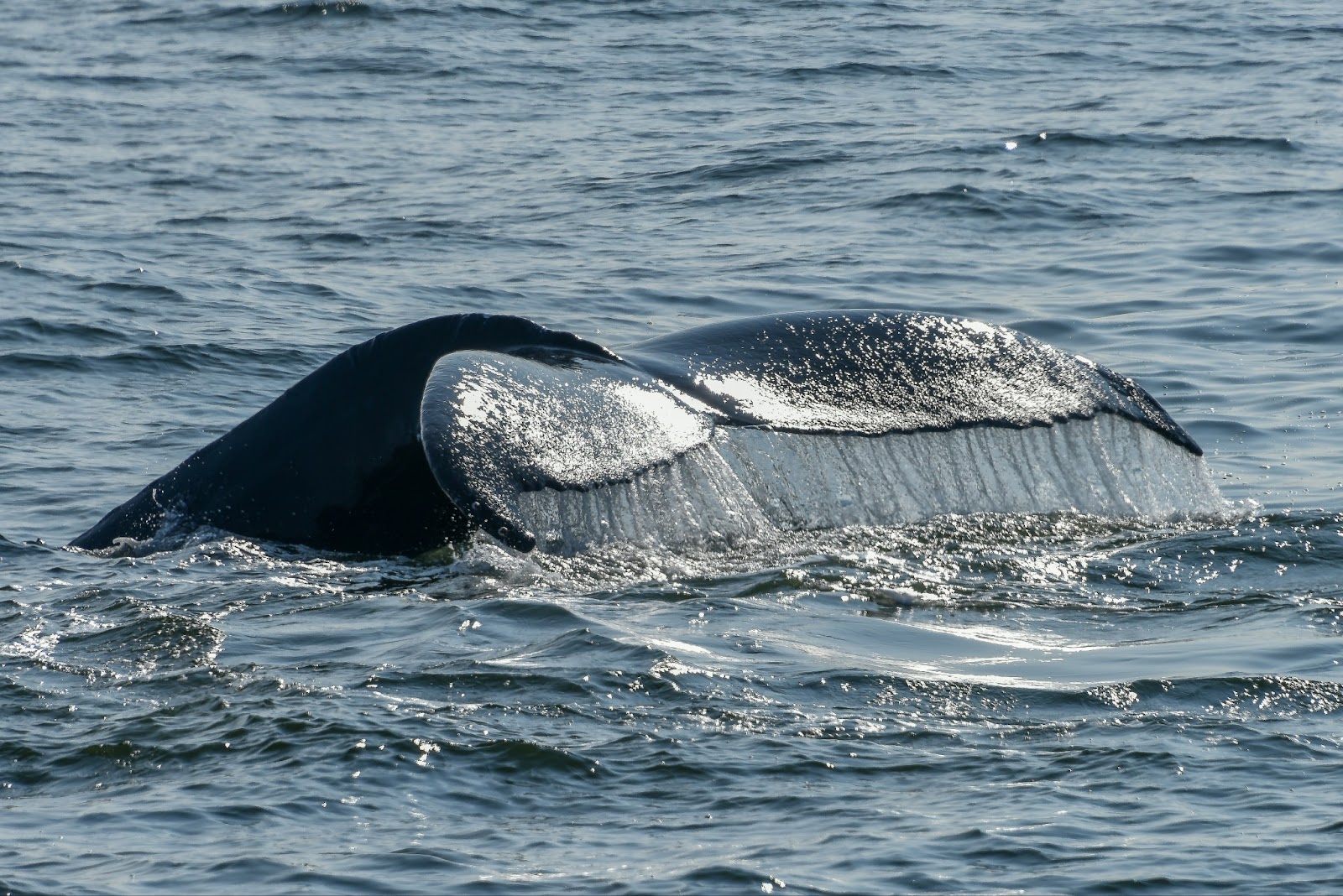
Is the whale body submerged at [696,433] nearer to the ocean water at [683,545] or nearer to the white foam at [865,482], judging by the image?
the white foam at [865,482]

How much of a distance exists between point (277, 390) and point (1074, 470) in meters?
6.03

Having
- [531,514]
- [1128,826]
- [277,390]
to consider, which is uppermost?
[531,514]


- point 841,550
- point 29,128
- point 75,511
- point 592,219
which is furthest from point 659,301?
point 29,128

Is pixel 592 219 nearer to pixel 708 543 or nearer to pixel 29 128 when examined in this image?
pixel 29 128

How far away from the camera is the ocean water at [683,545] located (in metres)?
4.50

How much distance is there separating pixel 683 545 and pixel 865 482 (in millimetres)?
628

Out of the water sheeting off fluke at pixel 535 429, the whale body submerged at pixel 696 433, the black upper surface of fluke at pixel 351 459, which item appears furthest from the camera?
the black upper surface of fluke at pixel 351 459

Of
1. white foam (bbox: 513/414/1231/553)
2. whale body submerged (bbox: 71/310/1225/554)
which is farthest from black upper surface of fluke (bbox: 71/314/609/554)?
white foam (bbox: 513/414/1231/553)

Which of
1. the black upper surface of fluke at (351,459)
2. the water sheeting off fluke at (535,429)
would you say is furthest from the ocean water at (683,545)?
the water sheeting off fluke at (535,429)

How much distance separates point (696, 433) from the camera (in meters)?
5.93

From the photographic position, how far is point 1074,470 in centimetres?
667

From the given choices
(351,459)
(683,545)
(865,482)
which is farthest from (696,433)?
(351,459)

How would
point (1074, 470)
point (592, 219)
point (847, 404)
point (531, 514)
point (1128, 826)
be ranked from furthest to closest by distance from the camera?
point (592, 219) → point (1074, 470) → point (847, 404) → point (531, 514) → point (1128, 826)

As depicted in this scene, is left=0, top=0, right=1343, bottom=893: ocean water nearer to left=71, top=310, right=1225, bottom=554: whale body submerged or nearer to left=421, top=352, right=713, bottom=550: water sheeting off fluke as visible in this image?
left=71, top=310, right=1225, bottom=554: whale body submerged
